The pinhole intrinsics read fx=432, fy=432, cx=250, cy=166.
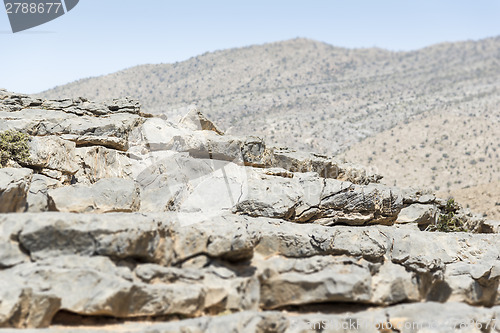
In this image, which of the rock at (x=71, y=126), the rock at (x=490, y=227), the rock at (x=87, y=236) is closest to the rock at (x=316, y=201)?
the rock at (x=87, y=236)

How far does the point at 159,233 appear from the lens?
11.8 metres

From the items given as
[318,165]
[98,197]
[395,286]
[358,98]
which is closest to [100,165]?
[98,197]

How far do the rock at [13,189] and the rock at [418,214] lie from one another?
1758 cm

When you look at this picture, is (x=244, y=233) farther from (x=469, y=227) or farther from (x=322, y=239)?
(x=469, y=227)

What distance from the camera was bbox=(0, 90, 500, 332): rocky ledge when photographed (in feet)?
33.8

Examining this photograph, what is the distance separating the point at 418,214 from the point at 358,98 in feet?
303

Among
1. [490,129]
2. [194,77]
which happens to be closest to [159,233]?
[490,129]

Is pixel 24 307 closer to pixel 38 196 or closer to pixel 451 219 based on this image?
pixel 38 196

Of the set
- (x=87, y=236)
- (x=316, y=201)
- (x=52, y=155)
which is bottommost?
(x=316, y=201)

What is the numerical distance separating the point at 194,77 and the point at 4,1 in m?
103

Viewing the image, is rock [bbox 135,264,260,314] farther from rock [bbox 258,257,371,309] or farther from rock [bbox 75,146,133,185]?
rock [bbox 75,146,133,185]

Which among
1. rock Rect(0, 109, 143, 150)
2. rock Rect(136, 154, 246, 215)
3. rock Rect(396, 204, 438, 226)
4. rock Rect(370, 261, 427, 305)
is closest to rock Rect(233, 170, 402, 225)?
rock Rect(136, 154, 246, 215)

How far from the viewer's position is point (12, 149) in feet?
57.2

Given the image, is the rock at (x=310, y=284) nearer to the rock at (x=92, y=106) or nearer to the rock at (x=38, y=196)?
the rock at (x=38, y=196)
